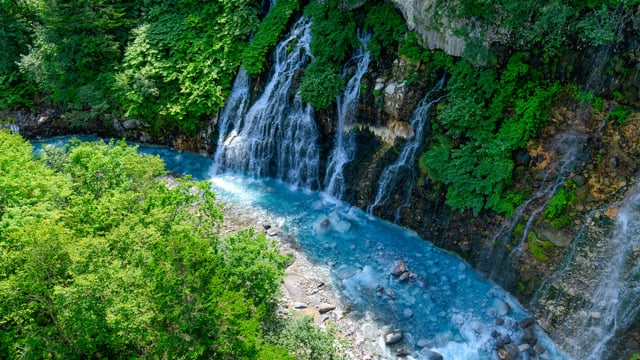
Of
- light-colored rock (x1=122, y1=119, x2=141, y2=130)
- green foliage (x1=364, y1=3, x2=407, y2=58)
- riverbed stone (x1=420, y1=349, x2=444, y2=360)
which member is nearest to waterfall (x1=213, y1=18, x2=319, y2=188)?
green foliage (x1=364, y1=3, x2=407, y2=58)

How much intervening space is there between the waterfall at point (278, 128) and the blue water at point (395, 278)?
1.09 metres

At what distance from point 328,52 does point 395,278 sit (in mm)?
8919

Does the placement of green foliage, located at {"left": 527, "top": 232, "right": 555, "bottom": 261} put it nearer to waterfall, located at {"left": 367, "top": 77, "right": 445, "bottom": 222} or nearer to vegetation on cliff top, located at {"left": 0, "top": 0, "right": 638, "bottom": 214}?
vegetation on cliff top, located at {"left": 0, "top": 0, "right": 638, "bottom": 214}

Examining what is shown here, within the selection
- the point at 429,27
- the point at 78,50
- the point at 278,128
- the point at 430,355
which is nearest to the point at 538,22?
the point at 429,27

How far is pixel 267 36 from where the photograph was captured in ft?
62.0

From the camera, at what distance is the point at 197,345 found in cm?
837

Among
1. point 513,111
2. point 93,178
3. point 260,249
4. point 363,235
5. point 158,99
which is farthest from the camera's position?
point 158,99

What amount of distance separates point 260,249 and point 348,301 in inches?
134

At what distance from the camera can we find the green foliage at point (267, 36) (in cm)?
1877

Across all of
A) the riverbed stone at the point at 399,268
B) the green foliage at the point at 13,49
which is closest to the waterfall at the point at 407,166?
the riverbed stone at the point at 399,268

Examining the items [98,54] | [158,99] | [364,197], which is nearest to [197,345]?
[364,197]

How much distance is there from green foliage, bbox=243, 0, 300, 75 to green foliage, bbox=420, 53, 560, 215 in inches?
319

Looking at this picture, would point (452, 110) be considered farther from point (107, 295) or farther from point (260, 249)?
point (107, 295)

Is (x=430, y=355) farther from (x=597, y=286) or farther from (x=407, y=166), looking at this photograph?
(x=407, y=166)
